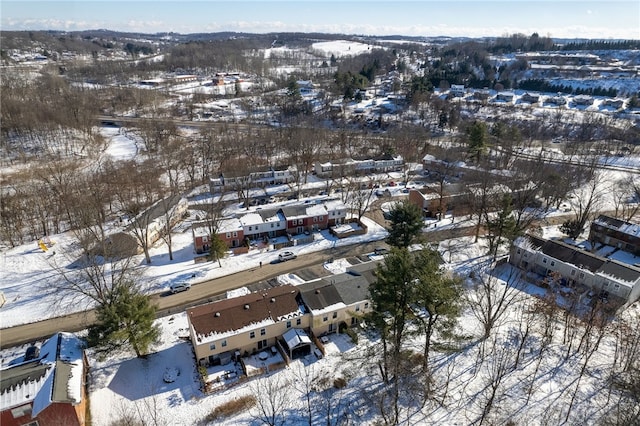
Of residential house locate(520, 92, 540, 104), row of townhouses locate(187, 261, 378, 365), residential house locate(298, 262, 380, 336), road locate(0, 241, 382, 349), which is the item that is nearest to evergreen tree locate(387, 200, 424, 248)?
road locate(0, 241, 382, 349)

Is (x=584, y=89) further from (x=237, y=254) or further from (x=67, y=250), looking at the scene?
(x=67, y=250)

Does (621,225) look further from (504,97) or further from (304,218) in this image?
(504,97)

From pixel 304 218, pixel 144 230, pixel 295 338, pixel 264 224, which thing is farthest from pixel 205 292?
pixel 304 218

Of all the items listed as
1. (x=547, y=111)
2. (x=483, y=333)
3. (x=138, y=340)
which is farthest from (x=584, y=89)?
(x=138, y=340)

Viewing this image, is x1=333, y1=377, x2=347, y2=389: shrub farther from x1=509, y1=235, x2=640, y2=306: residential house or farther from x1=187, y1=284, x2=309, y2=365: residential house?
x1=509, y1=235, x2=640, y2=306: residential house

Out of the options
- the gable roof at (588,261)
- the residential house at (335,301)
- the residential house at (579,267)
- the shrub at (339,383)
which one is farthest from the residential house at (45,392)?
the gable roof at (588,261)

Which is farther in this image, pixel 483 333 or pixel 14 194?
pixel 14 194
